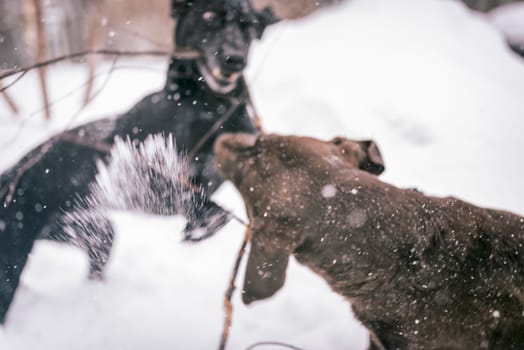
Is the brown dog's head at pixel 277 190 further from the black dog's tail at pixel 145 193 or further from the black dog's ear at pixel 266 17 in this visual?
the black dog's ear at pixel 266 17

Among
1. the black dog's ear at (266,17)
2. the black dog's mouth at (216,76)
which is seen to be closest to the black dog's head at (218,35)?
A: the black dog's mouth at (216,76)

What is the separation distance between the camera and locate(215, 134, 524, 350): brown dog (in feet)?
4.33

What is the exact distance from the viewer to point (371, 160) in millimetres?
1555

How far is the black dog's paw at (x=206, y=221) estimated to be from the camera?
6.13ft

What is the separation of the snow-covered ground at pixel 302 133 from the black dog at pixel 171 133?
144 millimetres

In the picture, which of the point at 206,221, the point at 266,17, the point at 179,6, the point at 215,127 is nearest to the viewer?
the point at 206,221

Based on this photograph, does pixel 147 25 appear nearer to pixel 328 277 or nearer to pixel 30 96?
pixel 30 96

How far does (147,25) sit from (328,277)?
437cm

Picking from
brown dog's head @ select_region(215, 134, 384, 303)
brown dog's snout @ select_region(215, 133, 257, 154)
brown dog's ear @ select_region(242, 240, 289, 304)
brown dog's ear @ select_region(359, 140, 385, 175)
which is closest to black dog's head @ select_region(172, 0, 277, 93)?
brown dog's snout @ select_region(215, 133, 257, 154)

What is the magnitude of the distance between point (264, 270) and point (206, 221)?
609 mm

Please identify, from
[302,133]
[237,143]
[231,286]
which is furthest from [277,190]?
[302,133]

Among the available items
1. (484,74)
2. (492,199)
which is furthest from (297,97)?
(492,199)

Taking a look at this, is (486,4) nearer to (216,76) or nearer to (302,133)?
(302,133)

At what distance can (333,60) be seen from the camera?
4.77m
